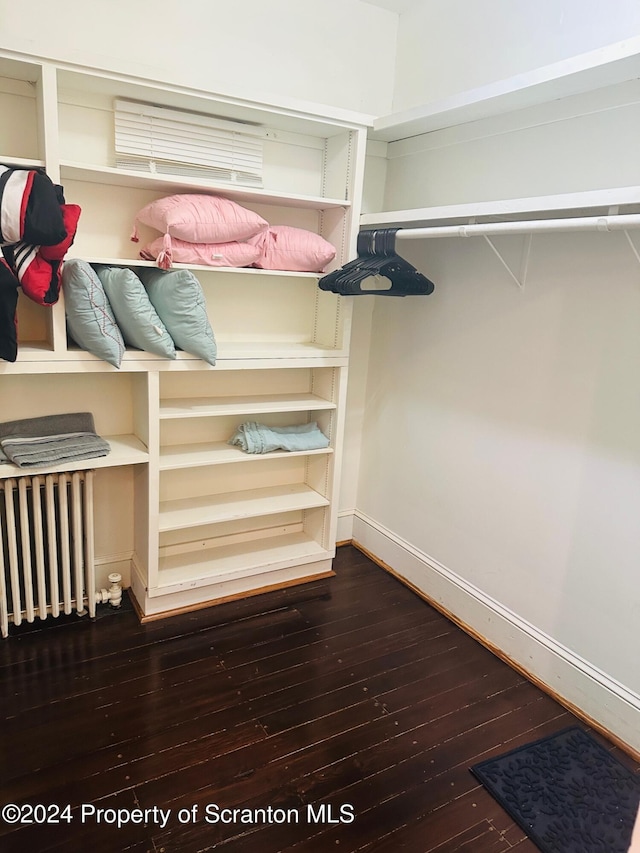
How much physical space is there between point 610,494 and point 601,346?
54cm

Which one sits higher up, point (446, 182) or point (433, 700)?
point (446, 182)

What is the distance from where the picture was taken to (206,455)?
2.78 m

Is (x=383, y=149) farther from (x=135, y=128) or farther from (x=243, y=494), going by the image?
(x=243, y=494)

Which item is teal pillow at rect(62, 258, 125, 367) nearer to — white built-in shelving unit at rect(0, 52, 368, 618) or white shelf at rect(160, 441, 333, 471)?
white built-in shelving unit at rect(0, 52, 368, 618)

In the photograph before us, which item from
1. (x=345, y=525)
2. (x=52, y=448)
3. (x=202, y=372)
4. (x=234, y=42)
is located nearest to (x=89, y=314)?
(x=52, y=448)

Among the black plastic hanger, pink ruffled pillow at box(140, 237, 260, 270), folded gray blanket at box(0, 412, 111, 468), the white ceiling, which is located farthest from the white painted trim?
the white ceiling

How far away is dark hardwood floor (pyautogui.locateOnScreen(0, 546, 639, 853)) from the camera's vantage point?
1758mm

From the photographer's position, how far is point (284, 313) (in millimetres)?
3062

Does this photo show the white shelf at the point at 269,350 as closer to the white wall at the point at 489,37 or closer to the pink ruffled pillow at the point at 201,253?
the pink ruffled pillow at the point at 201,253

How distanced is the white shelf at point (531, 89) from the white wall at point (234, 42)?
45cm

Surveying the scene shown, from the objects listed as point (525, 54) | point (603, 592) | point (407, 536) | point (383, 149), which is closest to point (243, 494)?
point (407, 536)

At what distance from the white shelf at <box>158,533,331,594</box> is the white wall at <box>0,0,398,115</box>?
209 cm

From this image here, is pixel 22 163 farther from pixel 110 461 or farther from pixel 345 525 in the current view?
pixel 345 525

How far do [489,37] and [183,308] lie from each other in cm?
177
